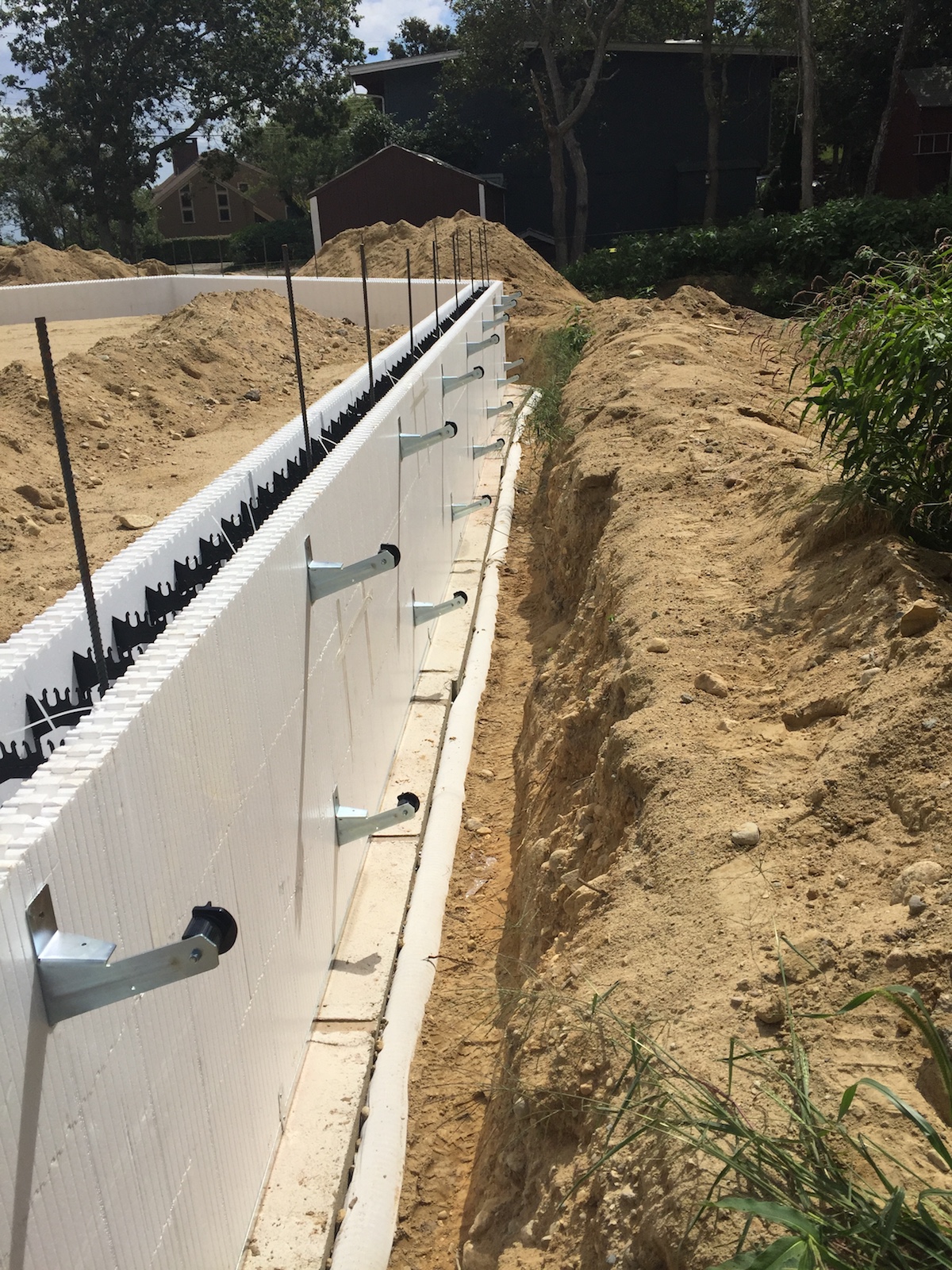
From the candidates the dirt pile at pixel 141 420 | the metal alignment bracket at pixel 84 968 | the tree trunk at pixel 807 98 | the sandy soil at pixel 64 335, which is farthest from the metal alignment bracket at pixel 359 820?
the tree trunk at pixel 807 98

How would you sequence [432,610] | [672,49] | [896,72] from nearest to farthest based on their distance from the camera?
[432,610] < [896,72] < [672,49]

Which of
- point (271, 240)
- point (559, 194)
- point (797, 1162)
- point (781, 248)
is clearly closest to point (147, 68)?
point (271, 240)

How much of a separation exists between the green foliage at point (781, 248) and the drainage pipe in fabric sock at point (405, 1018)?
16.3 meters

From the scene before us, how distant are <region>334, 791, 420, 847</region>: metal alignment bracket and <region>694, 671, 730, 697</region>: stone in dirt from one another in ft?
5.24

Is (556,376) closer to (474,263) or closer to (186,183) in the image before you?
(474,263)

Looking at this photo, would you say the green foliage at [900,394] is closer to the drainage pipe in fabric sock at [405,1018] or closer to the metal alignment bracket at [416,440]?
the metal alignment bracket at [416,440]

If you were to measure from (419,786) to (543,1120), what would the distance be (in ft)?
11.0

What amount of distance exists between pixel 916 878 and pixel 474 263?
2139cm

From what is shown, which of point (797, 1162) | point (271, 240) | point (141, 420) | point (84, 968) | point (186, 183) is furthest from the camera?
point (186, 183)

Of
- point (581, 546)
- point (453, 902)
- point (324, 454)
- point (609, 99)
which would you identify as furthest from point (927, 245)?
point (453, 902)

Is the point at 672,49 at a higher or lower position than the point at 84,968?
higher

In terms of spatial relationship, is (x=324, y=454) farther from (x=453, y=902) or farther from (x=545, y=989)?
(x=545, y=989)

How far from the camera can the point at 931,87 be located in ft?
91.4

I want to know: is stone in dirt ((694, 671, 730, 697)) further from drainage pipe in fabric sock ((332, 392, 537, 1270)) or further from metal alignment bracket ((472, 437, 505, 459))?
metal alignment bracket ((472, 437, 505, 459))
